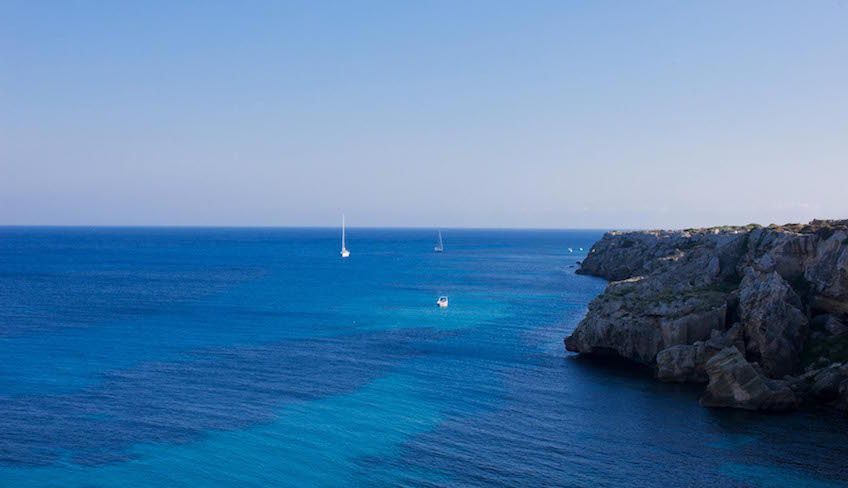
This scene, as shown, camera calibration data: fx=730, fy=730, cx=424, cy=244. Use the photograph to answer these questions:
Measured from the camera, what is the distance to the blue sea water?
44.8 metres

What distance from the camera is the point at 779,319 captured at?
65.0 m

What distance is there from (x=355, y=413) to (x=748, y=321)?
3683 centimetres

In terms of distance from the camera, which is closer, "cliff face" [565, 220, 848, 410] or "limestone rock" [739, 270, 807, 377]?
"cliff face" [565, 220, 848, 410]

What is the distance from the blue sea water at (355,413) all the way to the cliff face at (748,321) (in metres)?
2.85

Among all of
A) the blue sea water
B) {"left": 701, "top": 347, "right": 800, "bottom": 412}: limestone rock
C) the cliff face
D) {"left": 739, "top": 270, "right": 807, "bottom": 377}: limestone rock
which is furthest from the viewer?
{"left": 739, "top": 270, "right": 807, "bottom": 377}: limestone rock

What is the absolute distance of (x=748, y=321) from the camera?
6662cm

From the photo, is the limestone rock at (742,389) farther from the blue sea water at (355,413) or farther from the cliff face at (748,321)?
the blue sea water at (355,413)

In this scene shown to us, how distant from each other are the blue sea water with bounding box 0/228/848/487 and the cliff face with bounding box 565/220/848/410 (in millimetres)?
2852

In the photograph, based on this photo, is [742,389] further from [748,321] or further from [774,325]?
[748,321]

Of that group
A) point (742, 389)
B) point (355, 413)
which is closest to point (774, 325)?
point (742, 389)

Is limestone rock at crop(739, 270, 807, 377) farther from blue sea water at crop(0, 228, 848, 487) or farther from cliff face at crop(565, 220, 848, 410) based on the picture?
blue sea water at crop(0, 228, 848, 487)

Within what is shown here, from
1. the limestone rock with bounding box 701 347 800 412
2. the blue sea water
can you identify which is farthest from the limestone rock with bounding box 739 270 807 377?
the blue sea water

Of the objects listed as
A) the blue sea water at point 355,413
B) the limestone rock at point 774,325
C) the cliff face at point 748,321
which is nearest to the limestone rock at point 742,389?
the cliff face at point 748,321

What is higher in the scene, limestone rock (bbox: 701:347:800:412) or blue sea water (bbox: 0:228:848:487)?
limestone rock (bbox: 701:347:800:412)
